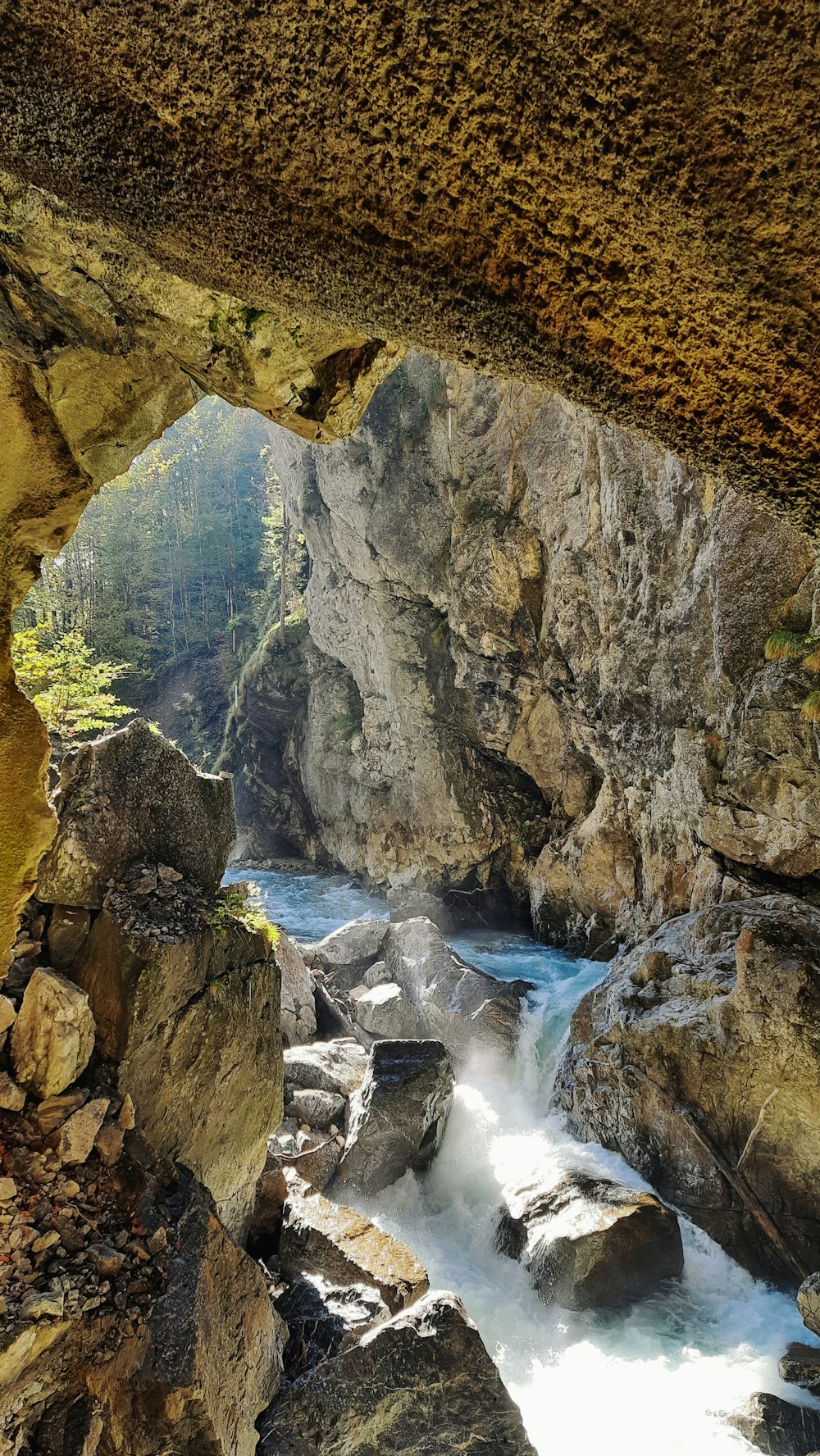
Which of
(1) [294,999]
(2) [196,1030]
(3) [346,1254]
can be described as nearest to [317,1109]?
(1) [294,999]

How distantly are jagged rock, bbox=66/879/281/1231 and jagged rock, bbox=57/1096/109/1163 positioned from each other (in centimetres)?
33

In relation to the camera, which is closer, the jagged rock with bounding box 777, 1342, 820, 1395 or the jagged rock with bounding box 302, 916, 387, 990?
the jagged rock with bounding box 777, 1342, 820, 1395

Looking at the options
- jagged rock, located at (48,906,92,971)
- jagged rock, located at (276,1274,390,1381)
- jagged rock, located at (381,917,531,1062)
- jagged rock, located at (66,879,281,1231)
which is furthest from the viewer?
jagged rock, located at (381,917,531,1062)

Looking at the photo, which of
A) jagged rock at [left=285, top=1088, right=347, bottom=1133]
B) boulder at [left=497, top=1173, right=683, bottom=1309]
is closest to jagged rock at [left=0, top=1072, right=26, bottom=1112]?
jagged rock at [left=285, top=1088, right=347, bottom=1133]

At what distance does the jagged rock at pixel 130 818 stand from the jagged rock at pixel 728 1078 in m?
6.53

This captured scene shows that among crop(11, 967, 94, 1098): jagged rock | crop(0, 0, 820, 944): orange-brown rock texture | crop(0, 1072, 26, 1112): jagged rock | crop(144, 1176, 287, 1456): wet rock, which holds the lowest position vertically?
crop(144, 1176, 287, 1456): wet rock

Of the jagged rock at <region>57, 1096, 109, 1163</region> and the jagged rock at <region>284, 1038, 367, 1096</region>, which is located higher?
the jagged rock at <region>57, 1096, 109, 1163</region>

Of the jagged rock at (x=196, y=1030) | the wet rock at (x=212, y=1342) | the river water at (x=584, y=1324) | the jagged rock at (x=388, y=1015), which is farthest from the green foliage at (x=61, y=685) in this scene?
the jagged rock at (x=388, y=1015)

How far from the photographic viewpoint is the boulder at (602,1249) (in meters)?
7.89

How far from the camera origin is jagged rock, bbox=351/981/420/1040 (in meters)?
13.0

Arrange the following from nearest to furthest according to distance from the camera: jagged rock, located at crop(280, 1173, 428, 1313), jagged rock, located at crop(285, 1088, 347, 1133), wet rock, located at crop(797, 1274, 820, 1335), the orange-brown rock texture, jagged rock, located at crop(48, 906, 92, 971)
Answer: the orange-brown rock texture < jagged rock, located at crop(48, 906, 92, 971) < jagged rock, located at crop(280, 1173, 428, 1313) < wet rock, located at crop(797, 1274, 820, 1335) < jagged rock, located at crop(285, 1088, 347, 1133)

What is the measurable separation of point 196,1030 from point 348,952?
35.2 ft

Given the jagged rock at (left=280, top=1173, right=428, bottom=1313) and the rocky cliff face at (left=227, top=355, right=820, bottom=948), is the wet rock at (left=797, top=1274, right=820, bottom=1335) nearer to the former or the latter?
the jagged rock at (left=280, top=1173, right=428, bottom=1313)

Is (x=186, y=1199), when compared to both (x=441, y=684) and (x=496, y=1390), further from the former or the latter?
(x=441, y=684)
